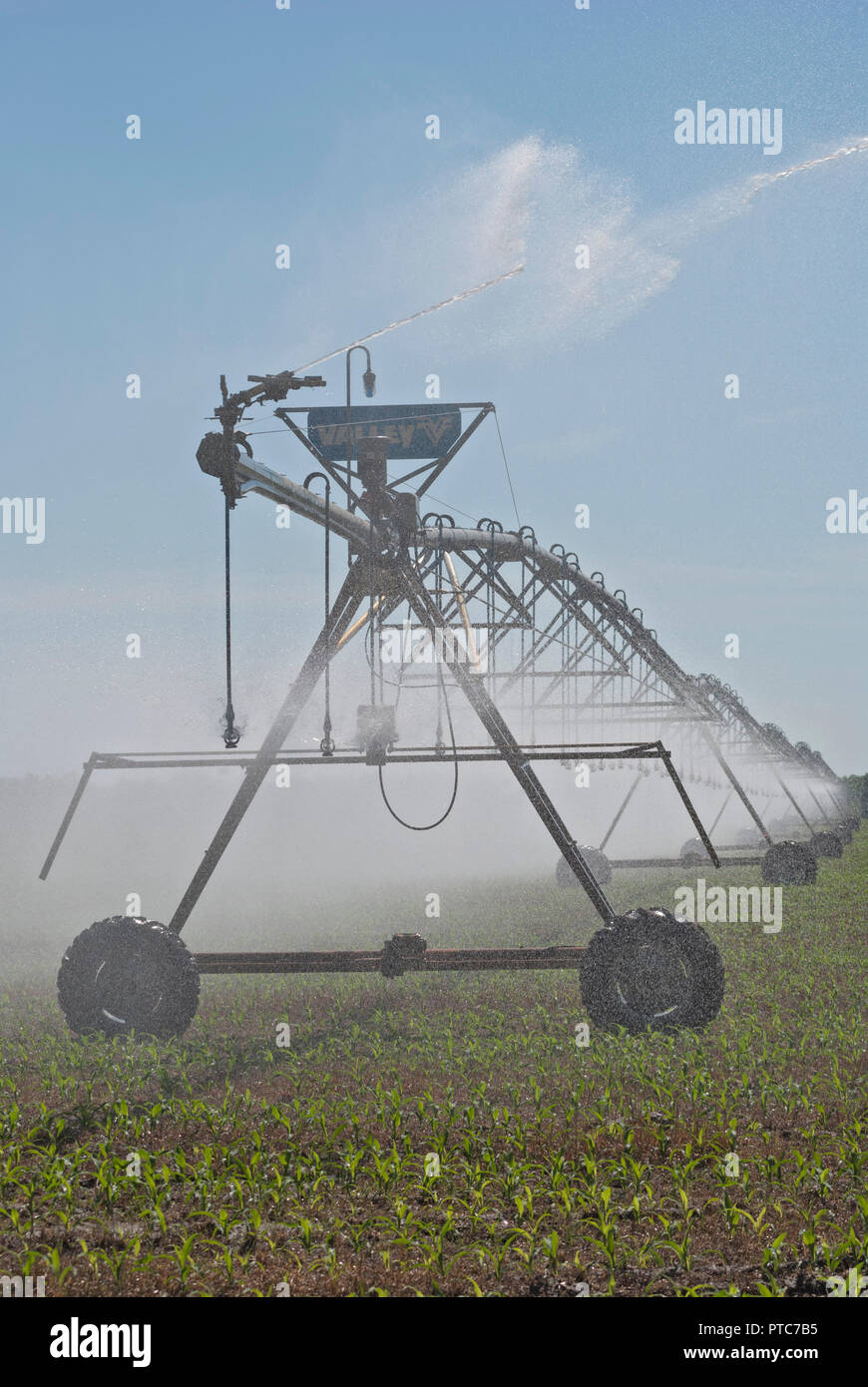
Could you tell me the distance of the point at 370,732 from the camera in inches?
384

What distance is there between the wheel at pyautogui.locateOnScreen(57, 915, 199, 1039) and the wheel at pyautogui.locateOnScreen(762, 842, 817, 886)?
1851 cm

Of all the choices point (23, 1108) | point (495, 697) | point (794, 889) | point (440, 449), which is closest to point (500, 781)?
point (794, 889)

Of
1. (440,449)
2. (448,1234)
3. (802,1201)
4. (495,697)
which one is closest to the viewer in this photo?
(448,1234)

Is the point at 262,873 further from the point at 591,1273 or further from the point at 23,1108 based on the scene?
the point at 591,1273

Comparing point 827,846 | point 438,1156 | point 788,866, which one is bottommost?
point 827,846

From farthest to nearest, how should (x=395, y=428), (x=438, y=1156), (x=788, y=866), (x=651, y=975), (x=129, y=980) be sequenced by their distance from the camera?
(x=788, y=866) < (x=395, y=428) < (x=651, y=975) < (x=129, y=980) < (x=438, y=1156)

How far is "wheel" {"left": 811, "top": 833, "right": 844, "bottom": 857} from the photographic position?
119ft

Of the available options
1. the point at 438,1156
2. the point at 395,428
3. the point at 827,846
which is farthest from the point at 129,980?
the point at 827,846

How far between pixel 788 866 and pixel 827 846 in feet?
39.2

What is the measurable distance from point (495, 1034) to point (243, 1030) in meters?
2.47

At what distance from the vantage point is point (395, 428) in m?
12.1
